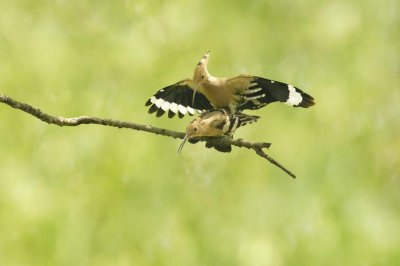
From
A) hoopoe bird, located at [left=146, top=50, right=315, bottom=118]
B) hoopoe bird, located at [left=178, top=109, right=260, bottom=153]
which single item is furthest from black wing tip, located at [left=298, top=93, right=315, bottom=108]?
hoopoe bird, located at [left=178, top=109, right=260, bottom=153]

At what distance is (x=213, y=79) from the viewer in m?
1.41

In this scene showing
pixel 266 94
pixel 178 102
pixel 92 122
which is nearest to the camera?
pixel 92 122

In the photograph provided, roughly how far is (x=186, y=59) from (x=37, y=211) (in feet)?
2.81

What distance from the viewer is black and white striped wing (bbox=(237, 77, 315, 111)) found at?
1.28 meters

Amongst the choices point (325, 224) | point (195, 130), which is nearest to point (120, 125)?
point (195, 130)

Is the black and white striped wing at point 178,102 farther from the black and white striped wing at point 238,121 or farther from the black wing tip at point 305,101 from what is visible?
the black wing tip at point 305,101

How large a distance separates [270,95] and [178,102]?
0.26 metres

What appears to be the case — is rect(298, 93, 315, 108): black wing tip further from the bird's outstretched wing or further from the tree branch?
the tree branch

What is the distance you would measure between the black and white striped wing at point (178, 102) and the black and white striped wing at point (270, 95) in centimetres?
12

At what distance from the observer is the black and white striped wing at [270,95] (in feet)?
4.21

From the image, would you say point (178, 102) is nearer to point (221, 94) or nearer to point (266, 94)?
point (221, 94)

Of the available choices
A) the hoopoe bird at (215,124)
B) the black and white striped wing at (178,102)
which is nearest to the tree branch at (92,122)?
the hoopoe bird at (215,124)

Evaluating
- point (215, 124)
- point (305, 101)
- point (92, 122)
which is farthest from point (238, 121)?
point (92, 122)

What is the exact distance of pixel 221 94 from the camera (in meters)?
1.44
